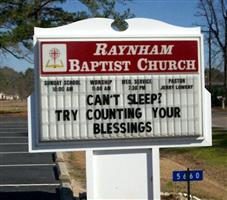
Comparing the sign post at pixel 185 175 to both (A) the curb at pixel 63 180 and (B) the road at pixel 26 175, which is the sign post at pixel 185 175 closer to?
(A) the curb at pixel 63 180

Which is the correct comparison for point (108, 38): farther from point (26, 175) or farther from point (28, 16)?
point (28, 16)

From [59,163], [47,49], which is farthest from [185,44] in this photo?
[59,163]

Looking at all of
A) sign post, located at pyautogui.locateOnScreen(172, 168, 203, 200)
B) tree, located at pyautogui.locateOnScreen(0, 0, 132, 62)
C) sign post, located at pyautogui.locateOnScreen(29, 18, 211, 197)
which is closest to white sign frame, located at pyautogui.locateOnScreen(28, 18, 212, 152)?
sign post, located at pyautogui.locateOnScreen(29, 18, 211, 197)

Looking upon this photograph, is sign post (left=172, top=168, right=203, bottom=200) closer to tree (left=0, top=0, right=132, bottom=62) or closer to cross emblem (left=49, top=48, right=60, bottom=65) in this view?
cross emblem (left=49, top=48, right=60, bottom=65)

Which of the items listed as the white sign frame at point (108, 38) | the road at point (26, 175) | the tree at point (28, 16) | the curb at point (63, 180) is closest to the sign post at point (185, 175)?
the white sign frame at point (108, 38)

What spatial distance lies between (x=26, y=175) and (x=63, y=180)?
4.68 ft

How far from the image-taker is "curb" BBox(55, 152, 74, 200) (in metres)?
10.7

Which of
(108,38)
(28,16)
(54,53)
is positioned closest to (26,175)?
(54,53)

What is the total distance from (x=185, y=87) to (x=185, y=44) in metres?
0.60

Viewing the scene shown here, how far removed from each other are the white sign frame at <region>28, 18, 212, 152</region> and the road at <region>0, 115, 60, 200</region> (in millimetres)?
2830

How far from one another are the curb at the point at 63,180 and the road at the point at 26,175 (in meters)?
0.11

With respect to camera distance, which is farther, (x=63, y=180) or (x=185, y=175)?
(x=63, y=180)

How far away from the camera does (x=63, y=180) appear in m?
12.4

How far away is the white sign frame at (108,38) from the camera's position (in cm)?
801
